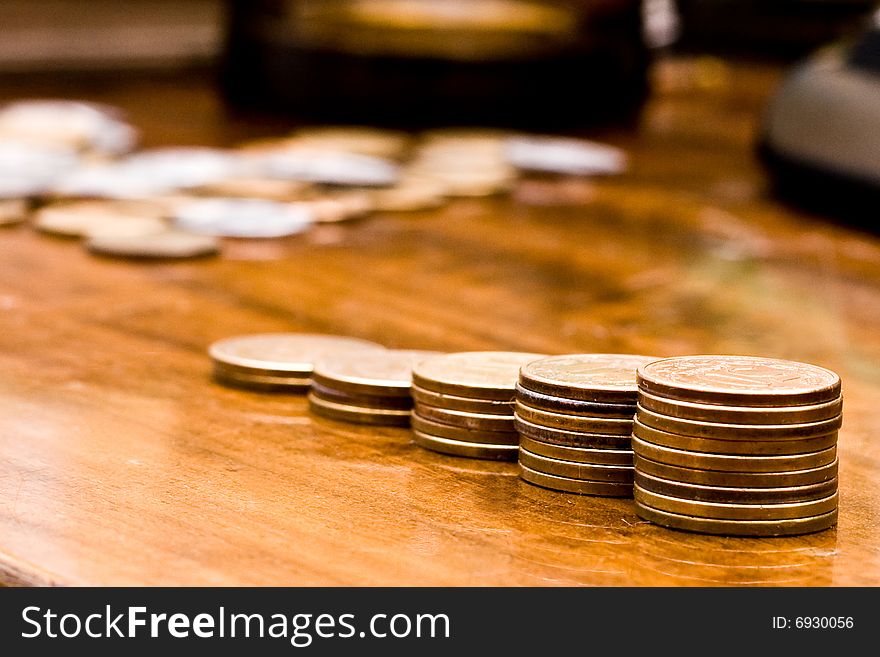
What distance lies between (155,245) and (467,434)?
0.88 meters

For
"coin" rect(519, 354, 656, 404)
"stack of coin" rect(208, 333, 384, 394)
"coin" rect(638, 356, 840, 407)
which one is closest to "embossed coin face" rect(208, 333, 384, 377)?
"stack of coin" rect(208, 333, 384, 394)

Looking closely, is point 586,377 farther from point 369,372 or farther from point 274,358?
point 274,358

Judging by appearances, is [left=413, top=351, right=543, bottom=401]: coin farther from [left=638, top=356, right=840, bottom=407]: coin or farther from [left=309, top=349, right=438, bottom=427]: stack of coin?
[left=638, top=356, right=840, bottom=407]: coin

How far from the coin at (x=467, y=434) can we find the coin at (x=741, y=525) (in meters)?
0.17

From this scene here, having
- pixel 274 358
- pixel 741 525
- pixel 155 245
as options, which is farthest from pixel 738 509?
pixel 155 245

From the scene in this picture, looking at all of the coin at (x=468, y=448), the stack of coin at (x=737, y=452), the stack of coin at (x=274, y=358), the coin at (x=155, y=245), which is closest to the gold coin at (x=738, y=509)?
the stack of coin at (x=737, y=452)

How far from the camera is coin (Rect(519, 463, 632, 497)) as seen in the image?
997 mm

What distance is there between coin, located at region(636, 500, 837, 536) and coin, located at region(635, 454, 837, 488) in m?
0.03

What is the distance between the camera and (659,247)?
2066 mm

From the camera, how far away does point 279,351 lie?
A: 4.33 ft

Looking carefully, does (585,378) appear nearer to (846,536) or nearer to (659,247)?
(846,536)

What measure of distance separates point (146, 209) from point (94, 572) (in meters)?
1.34
